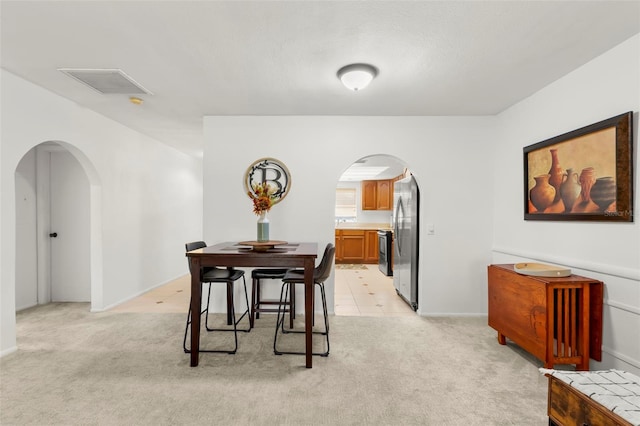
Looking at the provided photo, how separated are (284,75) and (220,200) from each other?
1.83 metres

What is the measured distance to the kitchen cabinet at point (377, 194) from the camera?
8.31 meters

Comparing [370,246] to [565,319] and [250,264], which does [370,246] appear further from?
[250,264]

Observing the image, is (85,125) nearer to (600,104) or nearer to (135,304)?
(135,304)

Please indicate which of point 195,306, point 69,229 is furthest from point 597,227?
point 69,229

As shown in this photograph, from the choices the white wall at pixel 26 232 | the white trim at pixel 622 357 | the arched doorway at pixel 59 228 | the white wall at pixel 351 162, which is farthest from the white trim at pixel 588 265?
the white wall at pixel 26 232

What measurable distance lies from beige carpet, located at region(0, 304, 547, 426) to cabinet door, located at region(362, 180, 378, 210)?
17.0 ft

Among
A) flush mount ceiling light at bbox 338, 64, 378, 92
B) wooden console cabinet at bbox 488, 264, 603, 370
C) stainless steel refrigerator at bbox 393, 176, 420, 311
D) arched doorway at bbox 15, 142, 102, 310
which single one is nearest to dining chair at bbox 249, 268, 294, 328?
stainless steel refrigerator at bbox 393, 176, 420, 311

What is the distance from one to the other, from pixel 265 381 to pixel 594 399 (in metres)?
1.94

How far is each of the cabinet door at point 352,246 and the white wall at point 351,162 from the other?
12.1 ft

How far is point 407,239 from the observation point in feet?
14.7

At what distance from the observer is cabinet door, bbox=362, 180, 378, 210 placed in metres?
8.45

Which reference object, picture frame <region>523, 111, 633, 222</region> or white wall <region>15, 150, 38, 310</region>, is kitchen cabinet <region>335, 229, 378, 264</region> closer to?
picture frame <region>523, 111, 633, 222</region>

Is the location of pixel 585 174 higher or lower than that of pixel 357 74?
lower

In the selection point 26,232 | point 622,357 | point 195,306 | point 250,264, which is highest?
point 26,232
